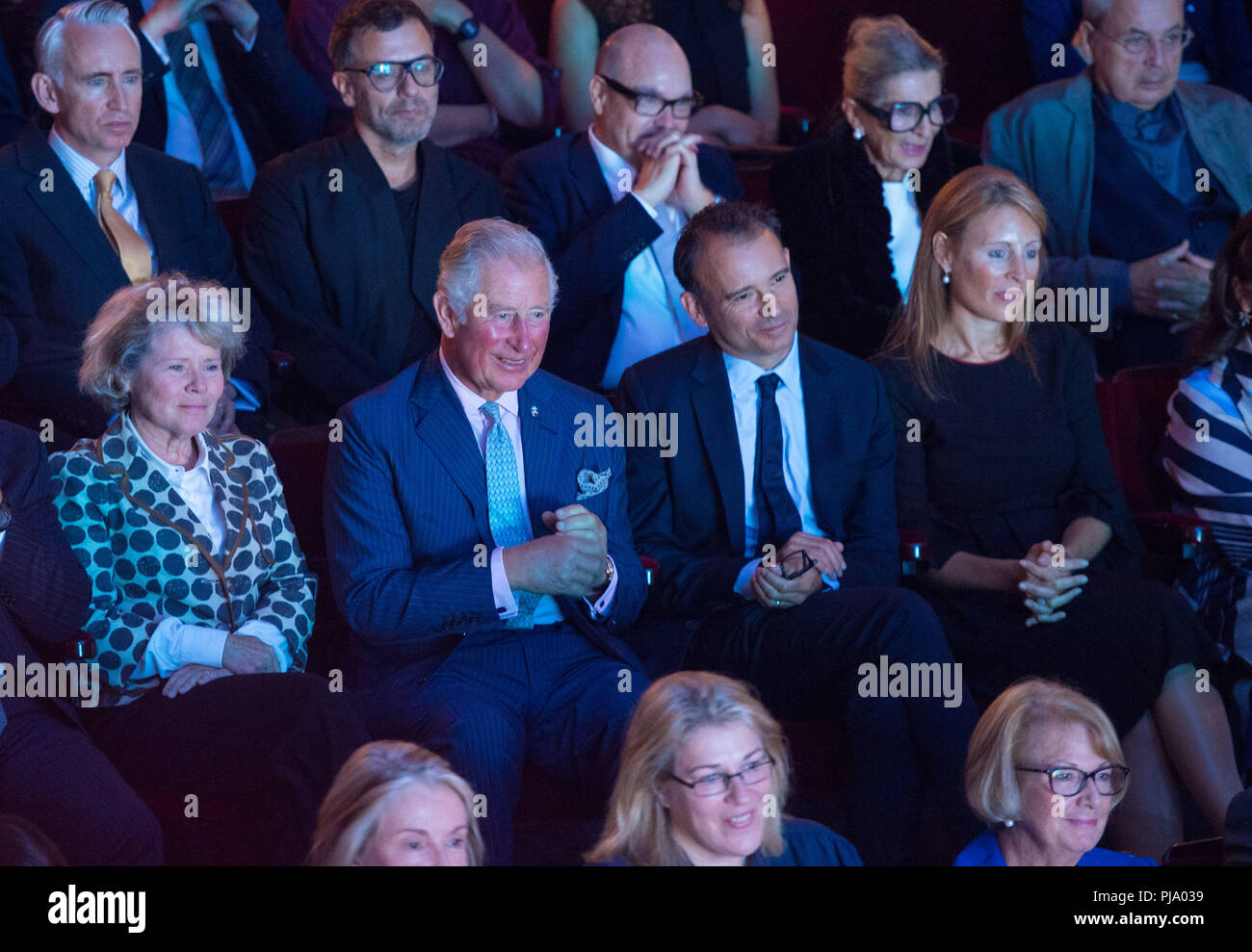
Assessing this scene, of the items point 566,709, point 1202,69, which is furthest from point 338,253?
point 1202,69

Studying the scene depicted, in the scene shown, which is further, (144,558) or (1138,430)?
(1138,430)

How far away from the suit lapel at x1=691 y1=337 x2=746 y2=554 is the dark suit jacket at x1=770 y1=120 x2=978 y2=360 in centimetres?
74

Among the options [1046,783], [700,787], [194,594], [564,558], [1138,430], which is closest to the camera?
[700,787]

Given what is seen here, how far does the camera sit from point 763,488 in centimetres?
296

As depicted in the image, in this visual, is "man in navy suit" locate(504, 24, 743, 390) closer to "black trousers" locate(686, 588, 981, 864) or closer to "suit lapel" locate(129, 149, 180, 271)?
"suit lapel" locate(129, 149, 180, 271)

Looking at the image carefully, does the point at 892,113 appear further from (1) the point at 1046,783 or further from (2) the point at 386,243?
(1) the point at 1046,783

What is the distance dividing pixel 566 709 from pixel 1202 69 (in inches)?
120

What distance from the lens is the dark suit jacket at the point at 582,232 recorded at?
344 cm

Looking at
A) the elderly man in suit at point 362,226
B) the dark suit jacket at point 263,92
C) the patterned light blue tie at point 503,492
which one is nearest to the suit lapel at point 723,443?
the patterned light blue tie at point 503,492

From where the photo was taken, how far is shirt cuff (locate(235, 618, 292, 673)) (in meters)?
2.61

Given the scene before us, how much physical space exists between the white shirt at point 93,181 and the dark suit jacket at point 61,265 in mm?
17

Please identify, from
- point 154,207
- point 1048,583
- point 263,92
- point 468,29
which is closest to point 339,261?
point 154,207

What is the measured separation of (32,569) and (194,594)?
29cm

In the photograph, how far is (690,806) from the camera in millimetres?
2016
